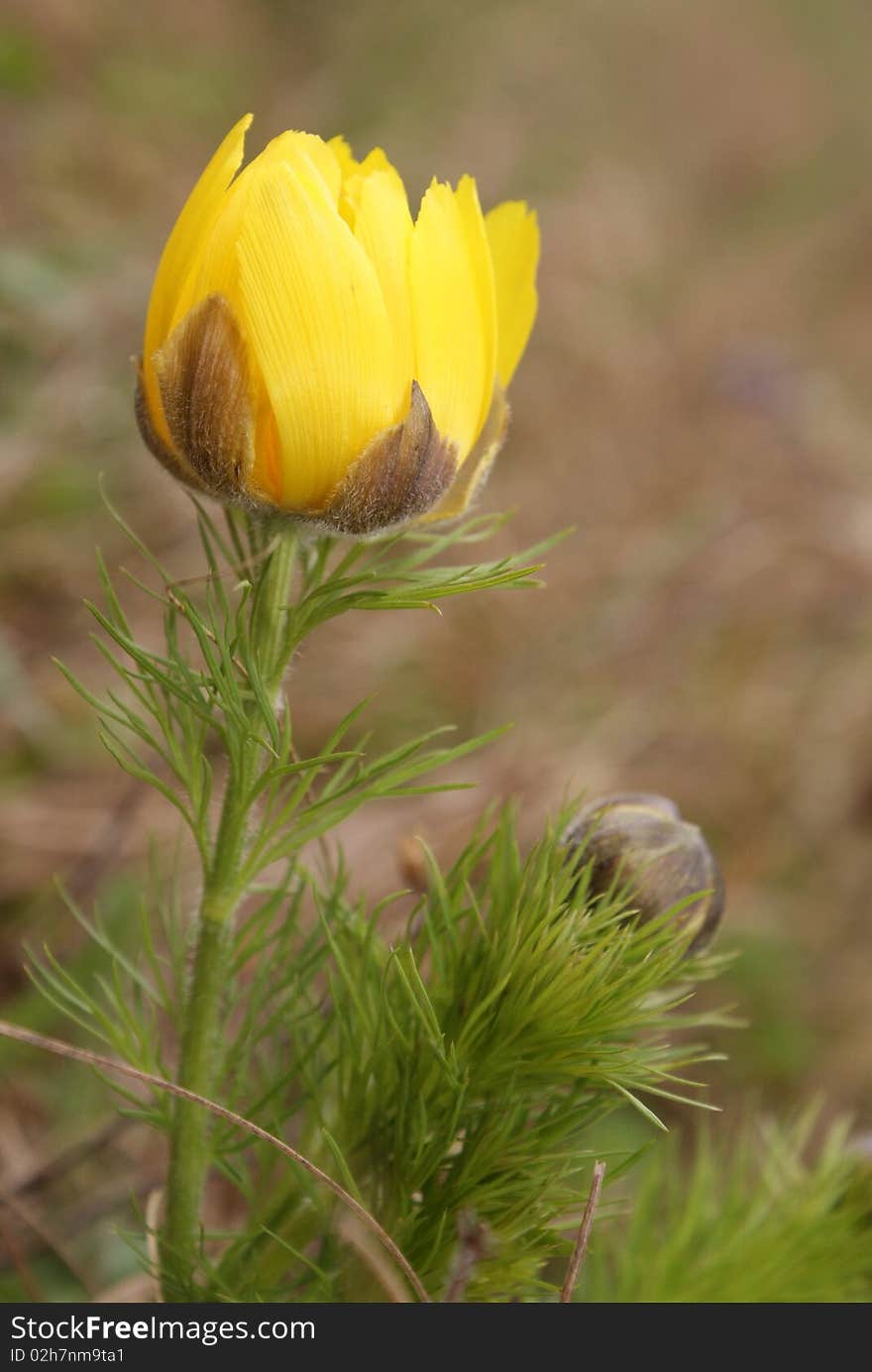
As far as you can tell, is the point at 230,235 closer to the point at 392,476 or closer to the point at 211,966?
the point at 392,476

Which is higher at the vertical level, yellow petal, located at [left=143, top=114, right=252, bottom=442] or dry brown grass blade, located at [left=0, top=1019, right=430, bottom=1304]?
yellow petal, located at [left=143, top=114, right=252, bottom=442]

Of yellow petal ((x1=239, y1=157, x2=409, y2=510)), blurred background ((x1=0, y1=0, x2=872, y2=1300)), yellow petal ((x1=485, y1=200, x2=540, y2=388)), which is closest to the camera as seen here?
yellow petal ((x1=239, y1=157, x2=409, y2=510))

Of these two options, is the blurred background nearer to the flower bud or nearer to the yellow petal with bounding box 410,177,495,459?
the flower bud

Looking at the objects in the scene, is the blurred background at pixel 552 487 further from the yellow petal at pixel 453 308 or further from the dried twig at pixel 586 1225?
the yellow petal at pixel 453 308

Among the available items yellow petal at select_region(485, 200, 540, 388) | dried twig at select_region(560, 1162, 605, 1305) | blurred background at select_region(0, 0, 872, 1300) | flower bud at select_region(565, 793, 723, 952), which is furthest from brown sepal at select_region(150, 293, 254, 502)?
blurred background at select_region(0, 0, 872, 1300)

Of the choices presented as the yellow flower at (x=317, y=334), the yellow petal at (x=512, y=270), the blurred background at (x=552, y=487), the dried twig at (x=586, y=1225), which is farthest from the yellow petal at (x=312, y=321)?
the blurred background at (x=552, y=487)
